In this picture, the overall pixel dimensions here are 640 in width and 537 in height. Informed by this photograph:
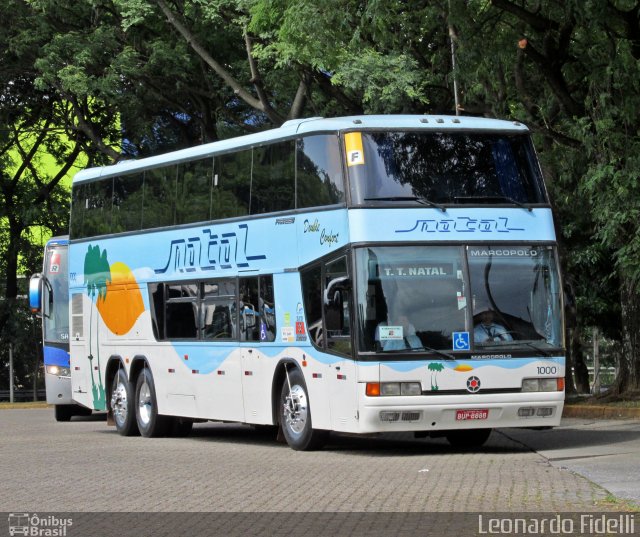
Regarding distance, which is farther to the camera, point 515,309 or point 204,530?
point 515,309

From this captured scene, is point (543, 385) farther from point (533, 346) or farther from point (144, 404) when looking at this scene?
point (144, 404)

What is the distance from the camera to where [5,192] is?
148 feet

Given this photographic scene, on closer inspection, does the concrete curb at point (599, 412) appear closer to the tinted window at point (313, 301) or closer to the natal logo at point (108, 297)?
the tinted window at point (313, 301)

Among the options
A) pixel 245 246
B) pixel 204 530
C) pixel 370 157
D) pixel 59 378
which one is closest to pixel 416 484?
pixel 204 530

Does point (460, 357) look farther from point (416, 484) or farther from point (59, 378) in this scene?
point (59, 378)

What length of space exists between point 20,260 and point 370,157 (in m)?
30.1

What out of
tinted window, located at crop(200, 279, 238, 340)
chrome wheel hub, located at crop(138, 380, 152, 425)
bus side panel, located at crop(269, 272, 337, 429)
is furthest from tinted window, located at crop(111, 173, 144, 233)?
bus side panel, located at crop(269, 272, 337, 429)

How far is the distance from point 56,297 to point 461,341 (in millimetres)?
16187

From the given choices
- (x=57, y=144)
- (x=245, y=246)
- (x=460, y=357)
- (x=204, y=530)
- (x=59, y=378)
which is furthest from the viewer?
(x=57, y=144)

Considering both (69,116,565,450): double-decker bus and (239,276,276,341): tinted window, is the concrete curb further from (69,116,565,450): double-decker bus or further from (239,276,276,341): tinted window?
(239,276,276,341): tinted window

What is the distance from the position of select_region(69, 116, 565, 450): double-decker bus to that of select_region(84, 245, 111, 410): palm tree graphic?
386 centimetres

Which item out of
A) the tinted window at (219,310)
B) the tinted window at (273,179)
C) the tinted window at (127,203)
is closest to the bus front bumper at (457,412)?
the tinted window at (273,179)

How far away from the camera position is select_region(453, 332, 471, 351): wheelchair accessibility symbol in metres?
17.5

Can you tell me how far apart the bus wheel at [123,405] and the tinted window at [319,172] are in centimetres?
640
